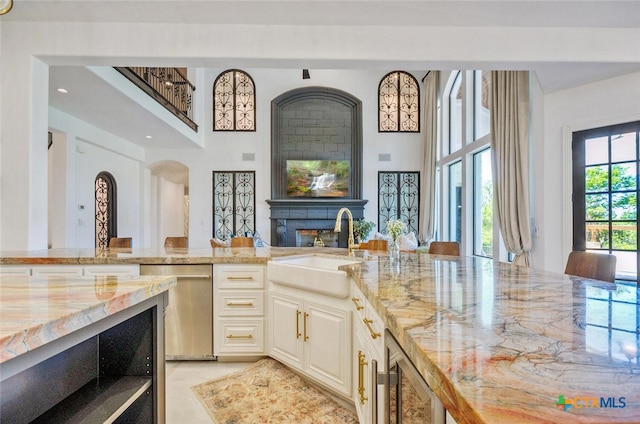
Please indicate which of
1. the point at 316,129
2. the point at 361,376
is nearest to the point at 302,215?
the point at 316,129

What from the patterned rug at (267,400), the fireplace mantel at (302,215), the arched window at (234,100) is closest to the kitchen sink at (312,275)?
the patterned rug at (267,400)

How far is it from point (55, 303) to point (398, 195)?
300 inches

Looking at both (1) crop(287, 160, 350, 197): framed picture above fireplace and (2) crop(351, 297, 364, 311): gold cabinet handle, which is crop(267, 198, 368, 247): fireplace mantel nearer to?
(1) crop(287, 160, 350, 197): framed picture above fireplace

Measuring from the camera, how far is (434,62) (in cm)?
307

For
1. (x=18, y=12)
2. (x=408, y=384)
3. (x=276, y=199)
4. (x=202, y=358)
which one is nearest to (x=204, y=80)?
(x=276, y=199)

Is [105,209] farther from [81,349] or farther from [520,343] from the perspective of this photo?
[520,343]

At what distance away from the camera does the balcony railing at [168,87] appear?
4500 millimetres

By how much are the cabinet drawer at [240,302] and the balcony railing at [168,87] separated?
3013 mm

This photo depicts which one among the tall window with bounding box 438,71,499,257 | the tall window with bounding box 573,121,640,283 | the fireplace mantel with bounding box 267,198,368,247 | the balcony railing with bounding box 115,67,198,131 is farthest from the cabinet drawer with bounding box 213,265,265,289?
the fireplace mantel with bounding box 267,198,368,247

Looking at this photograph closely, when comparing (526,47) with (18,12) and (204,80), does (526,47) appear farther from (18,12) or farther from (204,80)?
(204,80)

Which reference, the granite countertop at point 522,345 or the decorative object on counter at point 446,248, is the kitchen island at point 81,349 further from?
the decorative object on counter at point 446,248

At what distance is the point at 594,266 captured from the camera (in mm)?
1881

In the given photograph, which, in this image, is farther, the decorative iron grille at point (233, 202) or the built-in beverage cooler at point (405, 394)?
the decorative iron grille at point (233, 202)

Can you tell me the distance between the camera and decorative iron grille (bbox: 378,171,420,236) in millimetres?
8047
